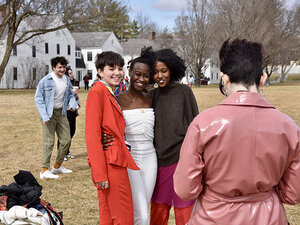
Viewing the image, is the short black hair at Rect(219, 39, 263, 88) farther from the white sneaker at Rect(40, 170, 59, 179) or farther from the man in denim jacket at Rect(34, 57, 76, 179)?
the white sneaker at Rect(40, 170, 59, 179)

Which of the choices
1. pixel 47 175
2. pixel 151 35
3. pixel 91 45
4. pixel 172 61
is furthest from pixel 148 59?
pixel 151 35

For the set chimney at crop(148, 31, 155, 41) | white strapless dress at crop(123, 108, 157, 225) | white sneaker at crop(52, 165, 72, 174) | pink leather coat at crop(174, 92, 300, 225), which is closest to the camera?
pink leather coat at crop(174, 92, 300, 225)

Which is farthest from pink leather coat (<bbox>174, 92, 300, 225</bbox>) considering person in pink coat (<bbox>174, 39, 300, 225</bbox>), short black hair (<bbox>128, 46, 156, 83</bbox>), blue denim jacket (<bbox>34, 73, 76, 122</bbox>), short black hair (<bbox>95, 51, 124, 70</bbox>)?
blue denim jacket (<bbox>34, 73, 76, 122</bbox>)

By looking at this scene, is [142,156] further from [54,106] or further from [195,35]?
[195,35]

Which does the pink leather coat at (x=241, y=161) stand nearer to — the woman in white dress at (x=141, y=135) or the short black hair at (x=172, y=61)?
the woman in white dress at (x=141, y=135)

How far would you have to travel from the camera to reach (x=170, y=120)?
3.28m

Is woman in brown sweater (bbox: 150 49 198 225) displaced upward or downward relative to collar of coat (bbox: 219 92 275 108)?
downward

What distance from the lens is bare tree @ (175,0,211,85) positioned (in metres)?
50.7

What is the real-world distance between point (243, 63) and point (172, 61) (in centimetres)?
144

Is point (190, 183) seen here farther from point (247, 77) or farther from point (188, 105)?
point (188, 105)

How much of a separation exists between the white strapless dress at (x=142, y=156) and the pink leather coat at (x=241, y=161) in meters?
1.12

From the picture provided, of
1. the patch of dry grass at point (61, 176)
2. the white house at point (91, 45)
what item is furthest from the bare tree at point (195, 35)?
the patch of dry grass at point (61, 176)

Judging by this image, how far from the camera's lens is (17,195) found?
10.9 ft

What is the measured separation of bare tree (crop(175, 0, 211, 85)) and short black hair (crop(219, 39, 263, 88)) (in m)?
50.0
